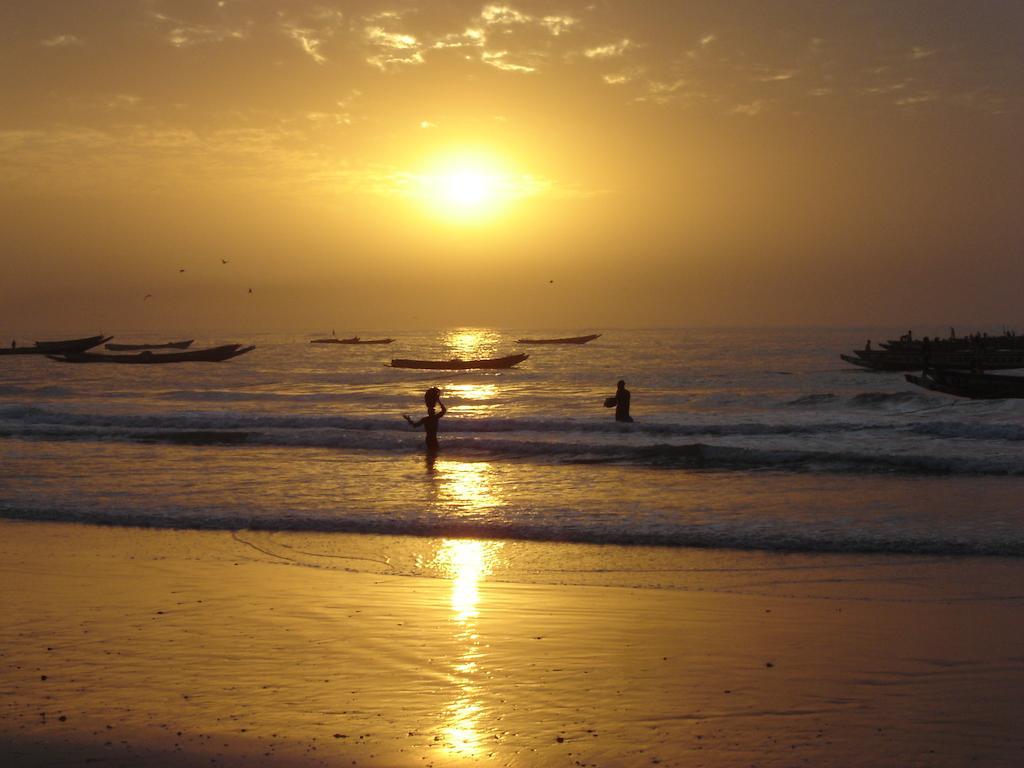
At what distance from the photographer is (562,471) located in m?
20.7

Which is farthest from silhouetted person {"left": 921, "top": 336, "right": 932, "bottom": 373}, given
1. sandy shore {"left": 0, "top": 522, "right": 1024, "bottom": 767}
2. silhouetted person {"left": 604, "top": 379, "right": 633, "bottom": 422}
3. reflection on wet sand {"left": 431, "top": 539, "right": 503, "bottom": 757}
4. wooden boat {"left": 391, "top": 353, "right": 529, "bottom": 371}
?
sandy shore {"left": 0, "top": 522, "right": 1024, "bottom": 767}

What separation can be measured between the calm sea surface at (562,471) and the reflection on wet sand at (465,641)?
1153 millimetres

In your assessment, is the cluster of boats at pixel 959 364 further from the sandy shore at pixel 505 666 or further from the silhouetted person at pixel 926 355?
the sandy shore at pixel 505 666

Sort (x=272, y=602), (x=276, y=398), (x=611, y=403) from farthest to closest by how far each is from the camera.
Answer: (x=276, y=398)
(x=611, y=403)
(x=272, y=602)

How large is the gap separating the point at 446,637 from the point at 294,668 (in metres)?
1.36

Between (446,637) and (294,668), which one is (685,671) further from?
(294,668)

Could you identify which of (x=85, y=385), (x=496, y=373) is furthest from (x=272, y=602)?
(x=496, y=373)

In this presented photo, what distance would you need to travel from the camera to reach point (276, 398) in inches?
1908

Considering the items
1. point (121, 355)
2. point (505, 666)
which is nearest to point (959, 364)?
point (505, 666)

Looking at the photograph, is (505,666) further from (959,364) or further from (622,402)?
(959,364)

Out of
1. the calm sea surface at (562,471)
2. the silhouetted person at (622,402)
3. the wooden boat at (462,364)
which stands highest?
the wooden boat at (462,364)

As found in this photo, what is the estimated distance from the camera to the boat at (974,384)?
1362 inches

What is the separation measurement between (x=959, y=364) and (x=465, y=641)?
49.2 metres

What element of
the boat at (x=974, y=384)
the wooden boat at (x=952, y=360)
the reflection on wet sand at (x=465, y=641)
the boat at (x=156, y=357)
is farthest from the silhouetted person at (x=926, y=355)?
the boat at (x=156, y=357)
